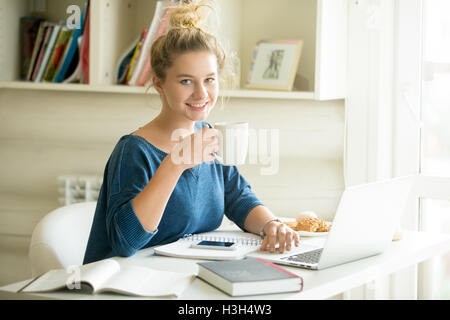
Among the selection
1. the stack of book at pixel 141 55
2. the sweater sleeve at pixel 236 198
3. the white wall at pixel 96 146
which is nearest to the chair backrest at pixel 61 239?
the sweater sleeve at pixel 236 198

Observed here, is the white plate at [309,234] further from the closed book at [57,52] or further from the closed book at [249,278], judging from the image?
the closed book at [57,52]

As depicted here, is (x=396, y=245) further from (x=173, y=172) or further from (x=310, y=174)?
(x=310, y=174)

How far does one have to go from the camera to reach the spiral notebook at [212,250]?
1.32 meters

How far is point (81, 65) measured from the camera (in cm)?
223

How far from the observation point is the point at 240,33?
7.70 feet

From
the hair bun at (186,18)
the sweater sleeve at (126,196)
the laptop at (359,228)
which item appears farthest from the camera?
the hair bun at (186,18)

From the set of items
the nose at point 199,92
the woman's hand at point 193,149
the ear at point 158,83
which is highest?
the ear at point 158,83

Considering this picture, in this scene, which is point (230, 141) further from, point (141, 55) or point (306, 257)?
point (141, 55)

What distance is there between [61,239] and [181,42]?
572 millimetres

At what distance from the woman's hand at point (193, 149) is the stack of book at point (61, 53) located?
1004 millimetres
